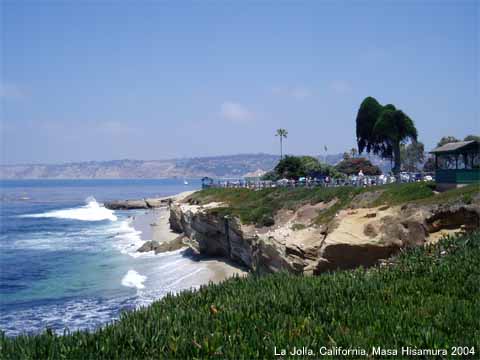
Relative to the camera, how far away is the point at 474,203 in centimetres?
1705

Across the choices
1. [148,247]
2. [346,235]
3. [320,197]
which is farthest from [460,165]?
[148,247]

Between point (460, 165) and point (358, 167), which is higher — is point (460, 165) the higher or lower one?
the higher one

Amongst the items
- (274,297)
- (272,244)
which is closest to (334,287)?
(274,297)

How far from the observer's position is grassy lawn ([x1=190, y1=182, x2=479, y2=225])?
Answer: 20.9 meters

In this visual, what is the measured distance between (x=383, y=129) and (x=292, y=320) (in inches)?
1589

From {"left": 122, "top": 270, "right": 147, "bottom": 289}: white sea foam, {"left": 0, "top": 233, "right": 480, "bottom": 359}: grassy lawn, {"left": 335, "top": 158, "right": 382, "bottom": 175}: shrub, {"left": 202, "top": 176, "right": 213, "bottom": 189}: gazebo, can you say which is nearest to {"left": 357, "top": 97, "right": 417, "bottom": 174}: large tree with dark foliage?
{"left": 335, "top": 158, "right": 382, "bottom": 175}: shrub

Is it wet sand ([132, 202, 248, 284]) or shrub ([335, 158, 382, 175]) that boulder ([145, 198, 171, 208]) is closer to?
wet sand ([132, 202, 248, 284])

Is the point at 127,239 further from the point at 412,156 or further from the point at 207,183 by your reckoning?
the point at 412,156

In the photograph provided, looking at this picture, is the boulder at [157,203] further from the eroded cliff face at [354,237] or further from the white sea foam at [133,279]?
the eroded cliff face at [354,237]

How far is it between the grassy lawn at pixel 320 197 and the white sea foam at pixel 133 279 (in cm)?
649

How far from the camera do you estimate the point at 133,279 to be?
2747cm

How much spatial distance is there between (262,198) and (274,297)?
2893cm

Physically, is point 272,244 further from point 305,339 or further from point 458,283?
point 305,339

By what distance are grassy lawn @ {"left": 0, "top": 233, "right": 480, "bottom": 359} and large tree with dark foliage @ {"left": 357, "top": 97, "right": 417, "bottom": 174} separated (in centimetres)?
3505
